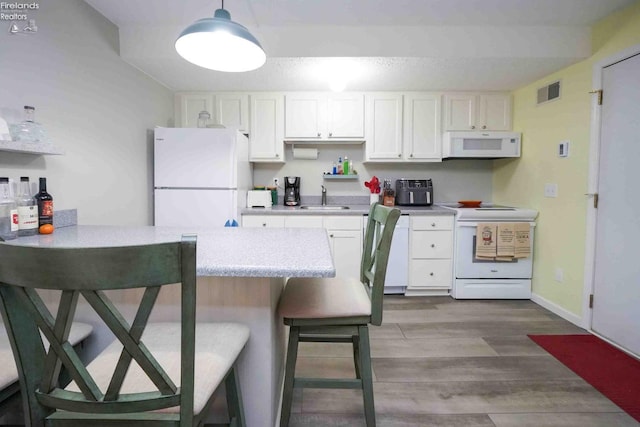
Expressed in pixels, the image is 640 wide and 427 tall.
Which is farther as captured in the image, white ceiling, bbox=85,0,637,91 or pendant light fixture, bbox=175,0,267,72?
white ceiling, bbox=85,0,637,91

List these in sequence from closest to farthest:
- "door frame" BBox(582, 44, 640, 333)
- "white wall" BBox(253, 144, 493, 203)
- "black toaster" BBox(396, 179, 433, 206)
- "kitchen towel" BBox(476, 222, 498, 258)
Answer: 1. "door frame" BBox(582, 44, 640, 333)
2. "kitchen towel" BBox(476, 222, 498, 258)
3. "black toaster" BBox(396, 179, 433, 206)
4. "white wall" BBox(253, 144, 493, 203)

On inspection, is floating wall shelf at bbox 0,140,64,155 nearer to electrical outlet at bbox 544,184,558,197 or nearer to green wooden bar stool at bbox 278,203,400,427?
green wooden bar stool at bbox 278,203,400,427

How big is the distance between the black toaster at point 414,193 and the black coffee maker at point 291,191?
3.72ft

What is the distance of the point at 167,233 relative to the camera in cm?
159

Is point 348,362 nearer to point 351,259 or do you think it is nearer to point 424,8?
point 351,259

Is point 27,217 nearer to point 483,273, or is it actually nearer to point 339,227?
point 339,227

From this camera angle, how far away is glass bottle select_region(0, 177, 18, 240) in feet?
4.99

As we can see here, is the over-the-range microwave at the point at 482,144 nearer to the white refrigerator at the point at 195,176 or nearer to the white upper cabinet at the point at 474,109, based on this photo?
the white upper cabinet at the point at 474,109

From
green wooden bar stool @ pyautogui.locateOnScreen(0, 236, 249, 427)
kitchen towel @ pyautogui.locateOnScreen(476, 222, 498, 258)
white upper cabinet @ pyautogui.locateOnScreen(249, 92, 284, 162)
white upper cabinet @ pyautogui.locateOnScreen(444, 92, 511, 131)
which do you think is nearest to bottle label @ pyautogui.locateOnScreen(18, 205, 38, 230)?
green wooden bar stool @ pyautogui.locateOnScreen(0, 236, 249, 427)

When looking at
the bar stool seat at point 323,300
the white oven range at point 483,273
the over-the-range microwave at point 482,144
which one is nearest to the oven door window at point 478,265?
the white oven range at point 483,273

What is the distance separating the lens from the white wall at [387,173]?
385 centimetres

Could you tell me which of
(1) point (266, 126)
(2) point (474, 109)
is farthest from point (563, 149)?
(1) point (266, 126)

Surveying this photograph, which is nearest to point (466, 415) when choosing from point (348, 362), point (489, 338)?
point (348, 362)

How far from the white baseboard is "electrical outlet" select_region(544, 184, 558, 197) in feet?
3.12
